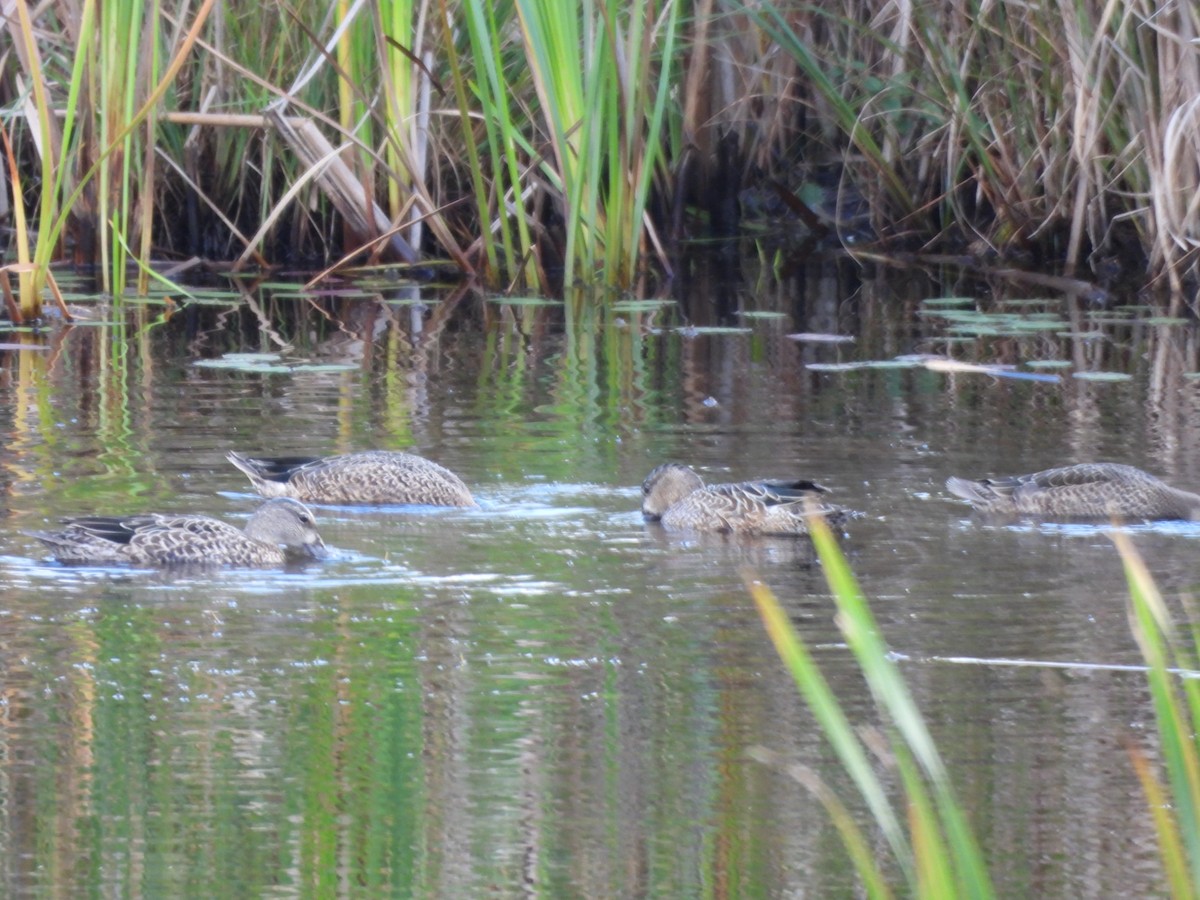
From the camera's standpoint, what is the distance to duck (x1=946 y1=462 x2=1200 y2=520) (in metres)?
7.55

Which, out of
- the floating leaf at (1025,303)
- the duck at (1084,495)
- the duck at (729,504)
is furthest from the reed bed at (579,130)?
the duck at (1084,495)

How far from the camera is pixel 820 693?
2457 millimetres

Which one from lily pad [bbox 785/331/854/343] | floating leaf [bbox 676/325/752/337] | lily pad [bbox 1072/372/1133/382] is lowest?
lily pad [bbox 1072/372/1133/382]

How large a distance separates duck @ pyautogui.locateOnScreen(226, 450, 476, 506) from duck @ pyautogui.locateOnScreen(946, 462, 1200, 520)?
1.74 meters

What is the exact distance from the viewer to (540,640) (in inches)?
234

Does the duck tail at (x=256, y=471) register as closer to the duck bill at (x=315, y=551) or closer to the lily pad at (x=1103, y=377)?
the duck bill at (x=315, y=551)

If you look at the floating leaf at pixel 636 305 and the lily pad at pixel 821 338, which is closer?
the lily pad at pixel 821 338

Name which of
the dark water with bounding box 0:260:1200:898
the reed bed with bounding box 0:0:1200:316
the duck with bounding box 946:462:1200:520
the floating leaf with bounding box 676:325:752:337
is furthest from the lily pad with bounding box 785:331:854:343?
the duck with bounding box 946:462:1200:520

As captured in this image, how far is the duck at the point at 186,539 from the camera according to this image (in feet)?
22.1

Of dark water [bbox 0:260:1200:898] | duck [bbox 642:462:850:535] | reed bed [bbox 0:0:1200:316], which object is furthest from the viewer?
reed bed [bbox 0:0:1200:316]

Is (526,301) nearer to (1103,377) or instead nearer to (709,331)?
(709,331)

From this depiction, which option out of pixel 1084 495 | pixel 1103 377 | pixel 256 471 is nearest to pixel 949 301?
pixel 1103 377

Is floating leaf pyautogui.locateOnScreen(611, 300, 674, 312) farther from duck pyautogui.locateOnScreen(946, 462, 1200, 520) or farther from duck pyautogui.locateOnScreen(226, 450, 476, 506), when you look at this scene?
duck pyautogui.locateOnScreen(946, 462, 1200, 520)

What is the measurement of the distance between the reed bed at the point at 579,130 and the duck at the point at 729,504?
4.26 m
